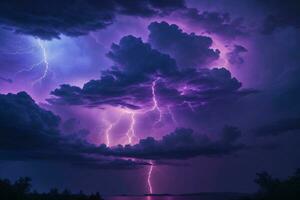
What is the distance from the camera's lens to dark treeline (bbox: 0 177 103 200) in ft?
174

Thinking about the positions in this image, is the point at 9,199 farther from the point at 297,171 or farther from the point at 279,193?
the point at 297,171

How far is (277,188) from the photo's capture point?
221ft

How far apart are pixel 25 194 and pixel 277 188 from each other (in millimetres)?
41640

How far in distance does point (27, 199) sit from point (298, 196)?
38095 millimetres

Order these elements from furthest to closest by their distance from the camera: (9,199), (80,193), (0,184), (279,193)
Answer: (80,193), (279,193), (0,184), (9,199)

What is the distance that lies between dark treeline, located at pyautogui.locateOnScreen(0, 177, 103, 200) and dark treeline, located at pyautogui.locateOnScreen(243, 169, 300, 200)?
2673 cm

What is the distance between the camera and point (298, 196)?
5469 cm

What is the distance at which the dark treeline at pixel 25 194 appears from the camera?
174 ft

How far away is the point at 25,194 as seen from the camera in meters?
64.4

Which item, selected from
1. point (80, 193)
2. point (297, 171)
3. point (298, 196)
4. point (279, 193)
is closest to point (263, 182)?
point (297, 171)

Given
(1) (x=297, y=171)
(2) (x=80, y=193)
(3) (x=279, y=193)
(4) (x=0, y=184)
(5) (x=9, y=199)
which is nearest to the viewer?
(5) (x=9, y=199)

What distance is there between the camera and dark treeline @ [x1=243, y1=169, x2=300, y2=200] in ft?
188

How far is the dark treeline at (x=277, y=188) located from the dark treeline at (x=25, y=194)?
26.7 meters

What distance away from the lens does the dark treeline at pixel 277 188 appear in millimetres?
57406
